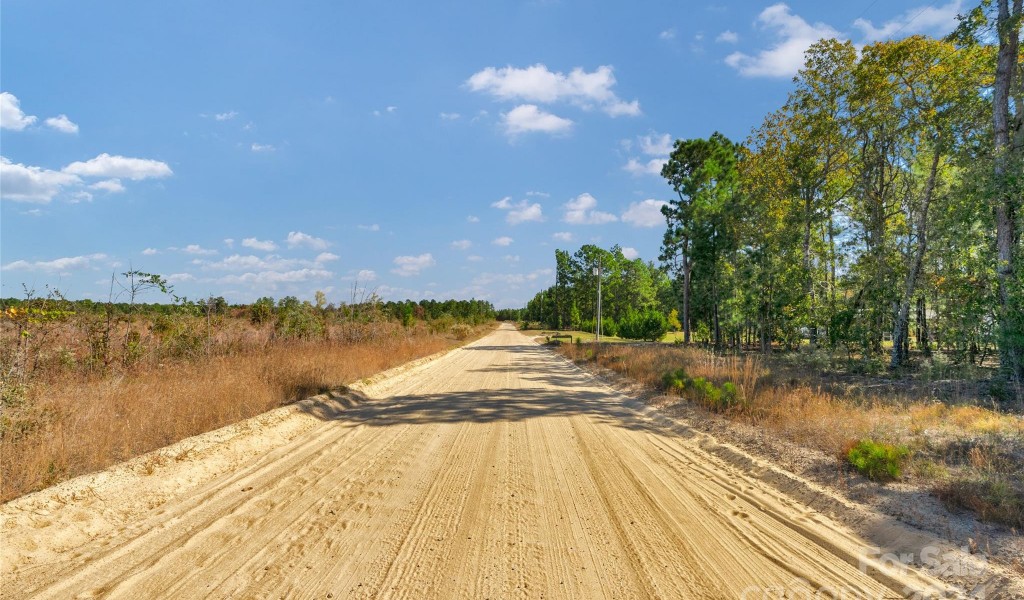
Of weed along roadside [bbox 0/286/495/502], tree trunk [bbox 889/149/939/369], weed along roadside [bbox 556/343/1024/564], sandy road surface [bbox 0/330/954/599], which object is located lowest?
sandy road surface [bbox 0/330/954/599]

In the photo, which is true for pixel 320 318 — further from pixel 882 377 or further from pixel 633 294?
pixel 633 294

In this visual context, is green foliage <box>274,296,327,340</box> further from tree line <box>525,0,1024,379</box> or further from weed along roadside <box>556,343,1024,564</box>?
tree line <box>525,0,1024,379</box>

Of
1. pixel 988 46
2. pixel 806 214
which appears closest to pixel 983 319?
pixel 988 46

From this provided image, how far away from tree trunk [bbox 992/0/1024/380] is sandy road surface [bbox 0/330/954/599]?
29.8 feet

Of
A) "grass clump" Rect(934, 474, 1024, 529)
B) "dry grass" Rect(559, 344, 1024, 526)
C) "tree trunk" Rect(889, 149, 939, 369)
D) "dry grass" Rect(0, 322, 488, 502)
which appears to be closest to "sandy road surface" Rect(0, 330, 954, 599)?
"dry grass" Rect(0, 322, 488, 502)

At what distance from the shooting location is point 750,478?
5.82 meters

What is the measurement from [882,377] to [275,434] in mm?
17149

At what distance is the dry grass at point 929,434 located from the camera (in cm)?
460

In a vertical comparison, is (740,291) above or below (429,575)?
above

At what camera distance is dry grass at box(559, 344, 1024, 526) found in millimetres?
4602

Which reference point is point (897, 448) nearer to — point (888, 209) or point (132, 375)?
point (132, 375)

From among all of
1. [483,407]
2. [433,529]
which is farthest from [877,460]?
[483,407]

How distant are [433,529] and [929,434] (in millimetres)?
7426

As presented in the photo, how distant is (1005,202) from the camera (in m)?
10.9
